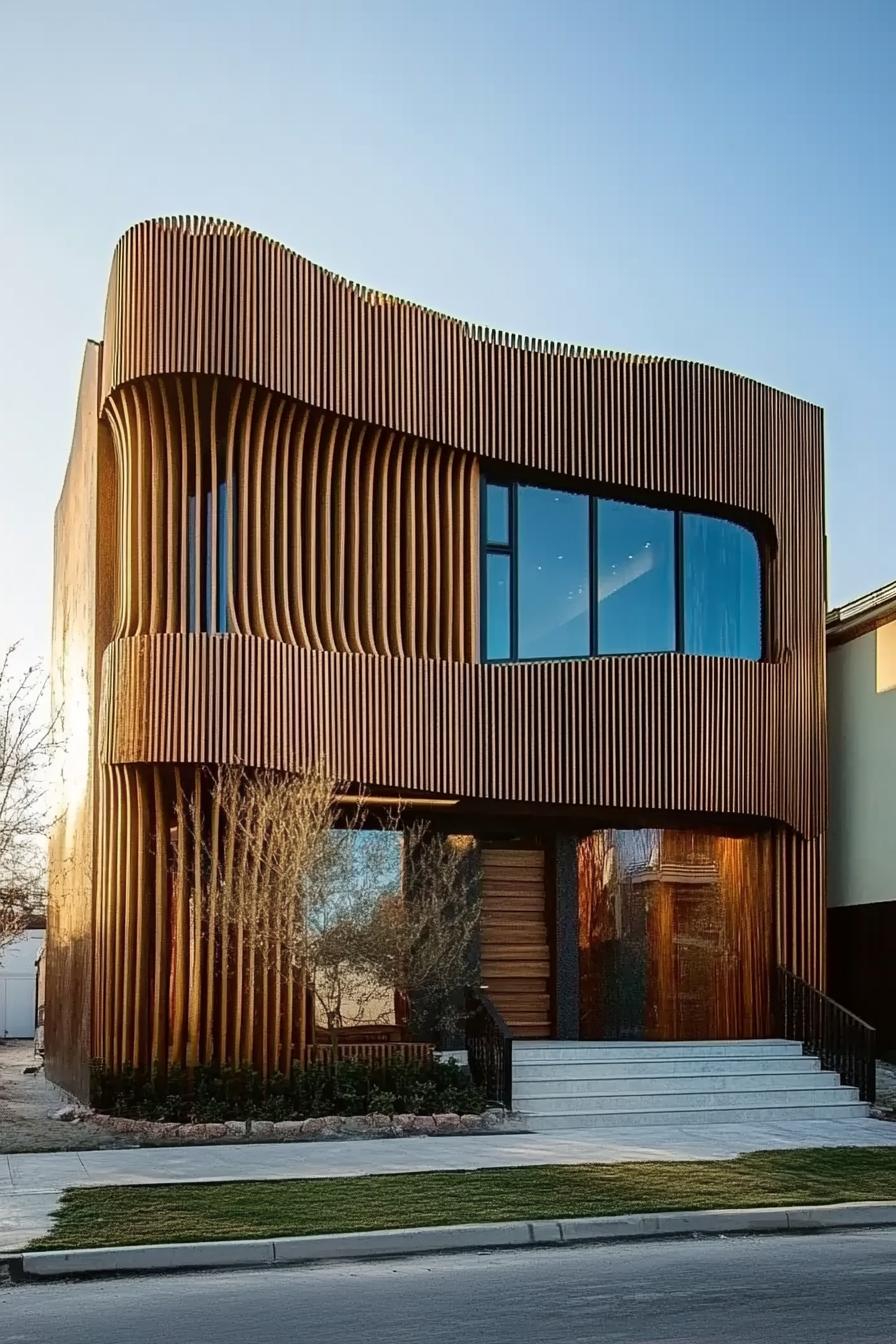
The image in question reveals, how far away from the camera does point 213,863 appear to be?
18938mm

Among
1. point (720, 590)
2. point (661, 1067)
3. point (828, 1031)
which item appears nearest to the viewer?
point (661, 1067)

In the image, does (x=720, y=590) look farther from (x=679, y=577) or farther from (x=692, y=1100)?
(x=692, y=1100)

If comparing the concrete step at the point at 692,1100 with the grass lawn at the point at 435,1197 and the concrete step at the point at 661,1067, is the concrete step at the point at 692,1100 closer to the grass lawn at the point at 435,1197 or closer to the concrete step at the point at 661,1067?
the concrete step at the point at 661,1067

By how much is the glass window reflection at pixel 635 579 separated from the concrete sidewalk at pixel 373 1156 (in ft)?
22.9

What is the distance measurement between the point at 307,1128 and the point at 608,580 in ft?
29.2

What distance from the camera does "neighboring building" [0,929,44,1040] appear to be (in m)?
43.0

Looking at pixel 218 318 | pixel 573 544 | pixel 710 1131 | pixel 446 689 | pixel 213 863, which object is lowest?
pixel 710 1131

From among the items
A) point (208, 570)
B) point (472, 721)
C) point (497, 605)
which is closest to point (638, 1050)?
point (472, 721)

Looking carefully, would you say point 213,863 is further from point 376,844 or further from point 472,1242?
point 472,1242

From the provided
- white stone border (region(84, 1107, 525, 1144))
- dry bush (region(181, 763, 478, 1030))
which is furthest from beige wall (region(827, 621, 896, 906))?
white stone border (region(84, 1107, 525, 1144))

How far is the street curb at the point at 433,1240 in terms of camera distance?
437 inches

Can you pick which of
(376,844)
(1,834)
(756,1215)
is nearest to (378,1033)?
(376,844)

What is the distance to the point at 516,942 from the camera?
23469 millimetres

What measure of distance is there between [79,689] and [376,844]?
5.11m
